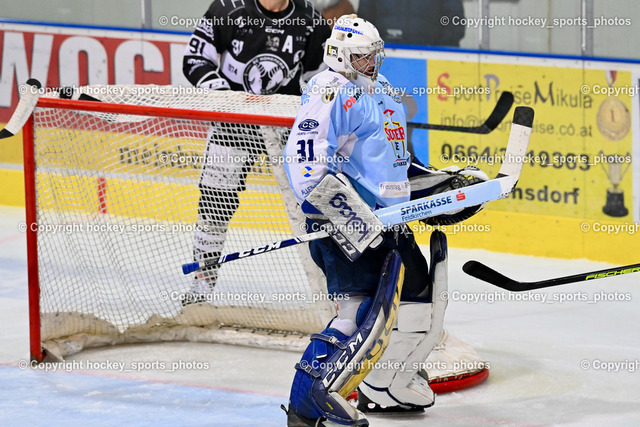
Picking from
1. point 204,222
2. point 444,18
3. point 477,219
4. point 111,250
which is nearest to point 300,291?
point 204,222

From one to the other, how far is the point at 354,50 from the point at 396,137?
1.00 ft

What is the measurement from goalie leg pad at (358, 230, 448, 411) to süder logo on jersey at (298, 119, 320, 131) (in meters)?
0.68

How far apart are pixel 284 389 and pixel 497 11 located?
2.81 m

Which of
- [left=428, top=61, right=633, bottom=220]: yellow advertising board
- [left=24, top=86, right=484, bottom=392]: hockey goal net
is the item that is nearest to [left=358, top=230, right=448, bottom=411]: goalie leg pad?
[left=24, top=86, right=484, bottom=392]: hockey goal net

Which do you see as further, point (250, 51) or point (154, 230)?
point (250, 51)

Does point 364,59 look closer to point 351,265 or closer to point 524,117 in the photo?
point 524,117

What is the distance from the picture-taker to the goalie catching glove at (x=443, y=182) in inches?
146

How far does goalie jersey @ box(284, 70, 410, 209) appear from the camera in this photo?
3.29 m

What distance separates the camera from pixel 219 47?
199 inches

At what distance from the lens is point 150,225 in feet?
16.2

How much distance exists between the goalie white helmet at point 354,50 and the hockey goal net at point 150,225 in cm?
85

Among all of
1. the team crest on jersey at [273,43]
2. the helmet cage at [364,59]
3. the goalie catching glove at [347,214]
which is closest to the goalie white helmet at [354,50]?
the helmet cage at [364,59]

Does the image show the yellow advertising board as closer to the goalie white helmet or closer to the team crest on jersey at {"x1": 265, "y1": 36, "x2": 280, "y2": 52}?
the team crest on jersey at {"x1": 265, "y1": 36, "x2": 280, "y2": 52}

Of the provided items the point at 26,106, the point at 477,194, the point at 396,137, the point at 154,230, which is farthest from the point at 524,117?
the point at 154,230
